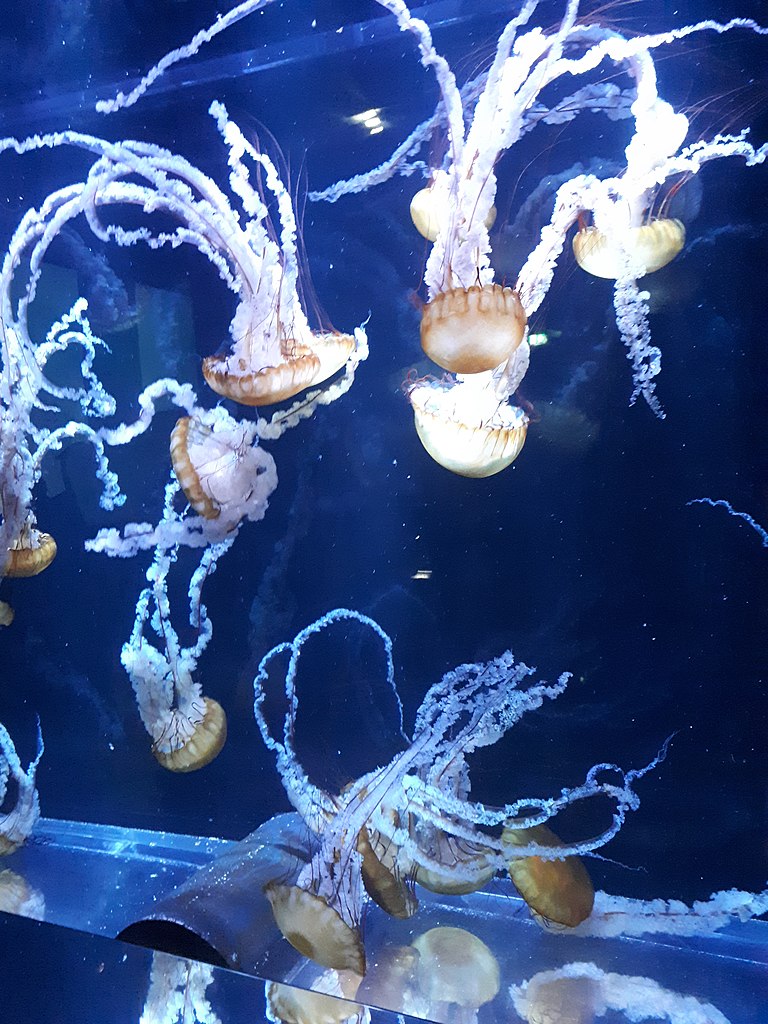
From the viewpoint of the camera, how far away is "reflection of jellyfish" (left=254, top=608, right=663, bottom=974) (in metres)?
1.67

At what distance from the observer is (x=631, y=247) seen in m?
1.48

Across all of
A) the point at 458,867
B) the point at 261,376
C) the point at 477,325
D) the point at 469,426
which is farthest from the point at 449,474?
the point at 458,867

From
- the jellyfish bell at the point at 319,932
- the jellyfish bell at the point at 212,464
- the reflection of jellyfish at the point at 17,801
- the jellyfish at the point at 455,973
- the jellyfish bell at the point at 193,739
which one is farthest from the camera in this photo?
the reflection of jellyfish at the point at 17,801

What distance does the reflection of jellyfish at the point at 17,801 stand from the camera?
7.20 ft

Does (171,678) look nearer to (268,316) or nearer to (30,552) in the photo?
(30,552)

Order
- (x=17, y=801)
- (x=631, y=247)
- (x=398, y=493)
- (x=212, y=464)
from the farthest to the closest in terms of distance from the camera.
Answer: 1. (x=17, y=801)
2. (x=212, y=464)
3. (x=398, y=493)
4. (x=631, y=247)

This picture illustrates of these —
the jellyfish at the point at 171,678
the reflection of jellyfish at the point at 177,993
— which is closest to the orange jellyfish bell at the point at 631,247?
the jellyfish at the point at 171,678

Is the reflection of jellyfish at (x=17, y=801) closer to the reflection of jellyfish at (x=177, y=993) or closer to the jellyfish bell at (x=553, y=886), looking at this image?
the reflection of jellyfish at (x=177, y=993)

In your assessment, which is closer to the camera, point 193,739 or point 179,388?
point 179,388

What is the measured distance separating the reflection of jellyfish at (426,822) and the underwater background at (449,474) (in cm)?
4

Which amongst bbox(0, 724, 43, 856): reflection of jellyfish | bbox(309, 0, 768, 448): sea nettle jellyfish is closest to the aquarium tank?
bbox(309, 0, 768, 448): sea nettle jellyfish

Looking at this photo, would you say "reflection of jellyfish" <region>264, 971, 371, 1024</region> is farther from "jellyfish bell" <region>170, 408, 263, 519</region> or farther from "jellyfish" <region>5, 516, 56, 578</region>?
"jellyfish" <region>5, 516, 56, 578</region>

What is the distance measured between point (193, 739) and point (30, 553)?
26.1 inches

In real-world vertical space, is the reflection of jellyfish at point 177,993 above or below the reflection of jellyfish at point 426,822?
below
